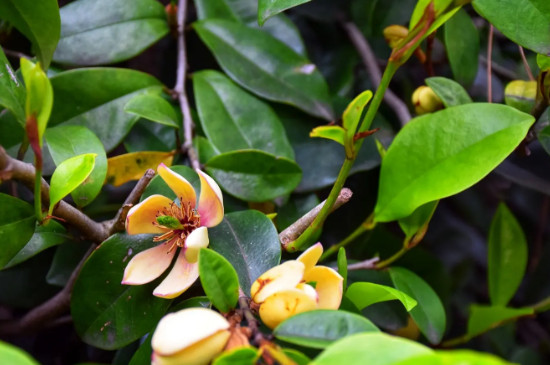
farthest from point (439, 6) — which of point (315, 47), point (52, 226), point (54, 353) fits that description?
point (54, 353)

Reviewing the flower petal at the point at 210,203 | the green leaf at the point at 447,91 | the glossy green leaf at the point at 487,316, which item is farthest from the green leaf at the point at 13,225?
the glossy green leaf at the point at 487,316

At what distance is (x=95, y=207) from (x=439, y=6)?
0.48m

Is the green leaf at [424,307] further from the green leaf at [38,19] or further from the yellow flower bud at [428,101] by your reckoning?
the green leaf at [38,19]

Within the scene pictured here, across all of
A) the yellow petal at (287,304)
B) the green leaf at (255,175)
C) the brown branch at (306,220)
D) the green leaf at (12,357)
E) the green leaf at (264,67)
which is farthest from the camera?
the green leaf at (264,67)

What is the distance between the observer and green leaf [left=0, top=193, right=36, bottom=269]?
0.45 meters

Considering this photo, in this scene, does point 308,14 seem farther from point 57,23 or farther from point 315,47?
point 57,23

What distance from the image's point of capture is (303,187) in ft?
2.19

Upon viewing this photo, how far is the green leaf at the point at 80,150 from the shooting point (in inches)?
20.1

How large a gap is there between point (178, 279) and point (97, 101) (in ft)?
0.85

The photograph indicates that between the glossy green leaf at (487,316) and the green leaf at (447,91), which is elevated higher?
the green leaf at (447,91)

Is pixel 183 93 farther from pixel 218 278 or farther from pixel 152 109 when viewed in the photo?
pixel 218 278

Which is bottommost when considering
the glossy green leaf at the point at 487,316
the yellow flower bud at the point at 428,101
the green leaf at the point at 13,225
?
the glossy green leaf at the point at 487,316

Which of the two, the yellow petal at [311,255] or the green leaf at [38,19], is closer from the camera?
the yellow petal at [311,255]

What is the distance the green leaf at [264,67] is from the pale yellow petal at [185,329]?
0.39 meters
